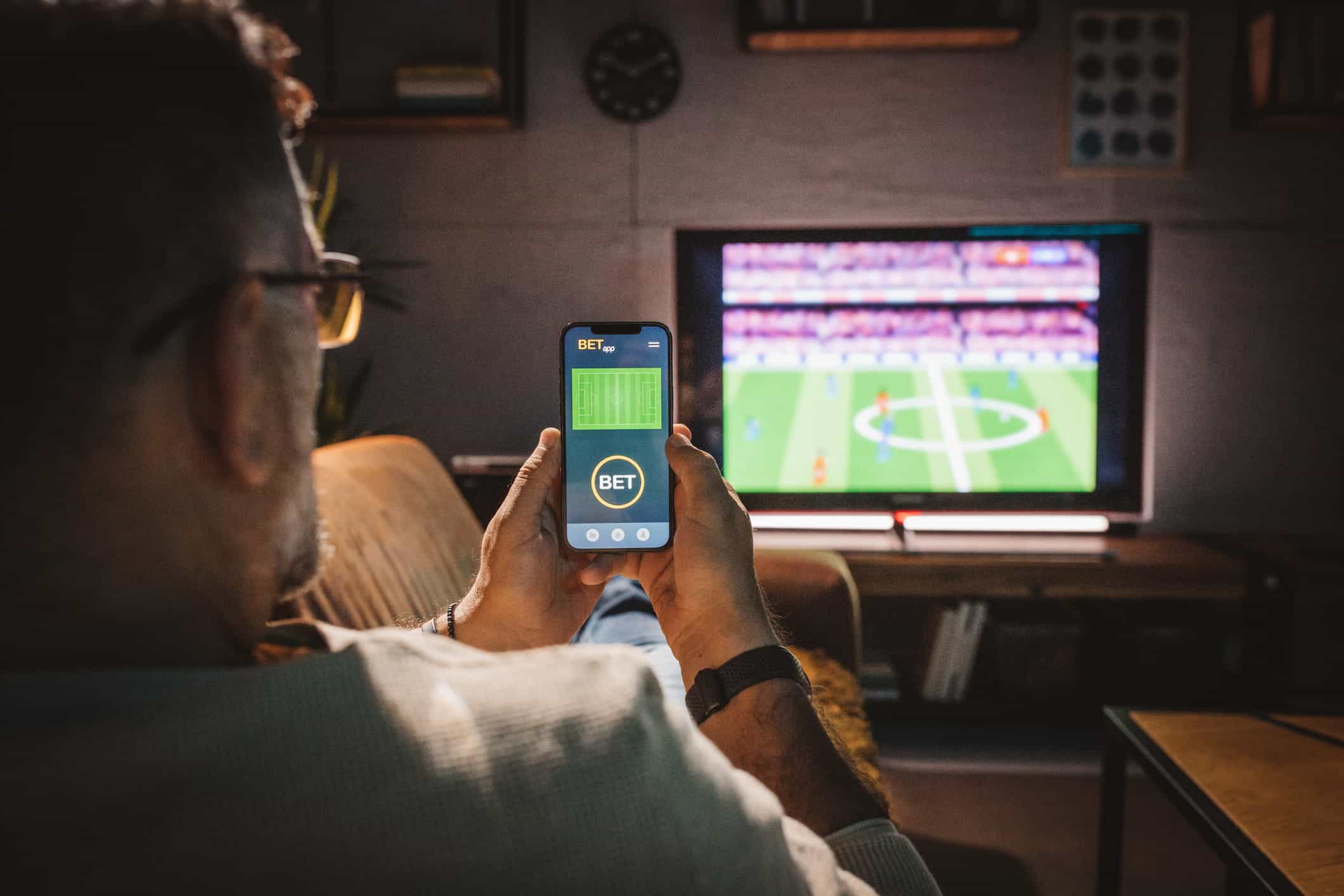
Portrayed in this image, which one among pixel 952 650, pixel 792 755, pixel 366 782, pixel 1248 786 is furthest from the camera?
pixel 952 650

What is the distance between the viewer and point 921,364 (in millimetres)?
2576

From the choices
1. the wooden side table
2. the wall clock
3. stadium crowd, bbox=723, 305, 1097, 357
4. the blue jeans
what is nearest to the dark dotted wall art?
stadium crowd, bbox=723, 305, 1097, 357

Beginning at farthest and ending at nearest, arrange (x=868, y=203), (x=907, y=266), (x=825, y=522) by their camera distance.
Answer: (x=868, y=203) → (x=825, y=522) → (x=907, y=266)

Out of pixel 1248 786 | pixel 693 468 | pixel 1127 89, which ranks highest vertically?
pixel 1127 89

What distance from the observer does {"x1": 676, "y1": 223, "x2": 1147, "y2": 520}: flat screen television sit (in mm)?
2533

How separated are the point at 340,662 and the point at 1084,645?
2486 mm

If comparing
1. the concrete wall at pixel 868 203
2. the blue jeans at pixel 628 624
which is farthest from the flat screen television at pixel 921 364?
the blue jeans at pixel 628 624

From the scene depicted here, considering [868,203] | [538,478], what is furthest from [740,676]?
[868,203]

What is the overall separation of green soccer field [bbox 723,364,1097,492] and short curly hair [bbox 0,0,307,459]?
7.12 ft

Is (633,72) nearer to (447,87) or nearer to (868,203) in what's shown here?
(447,87)

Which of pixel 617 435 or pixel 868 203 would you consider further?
pixel 868 203

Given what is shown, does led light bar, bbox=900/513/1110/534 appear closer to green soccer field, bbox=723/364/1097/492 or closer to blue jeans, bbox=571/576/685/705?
green soccer field, bbox=723/364/1097/492

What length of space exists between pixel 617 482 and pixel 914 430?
1.76 metres

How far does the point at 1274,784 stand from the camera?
1.20 m
